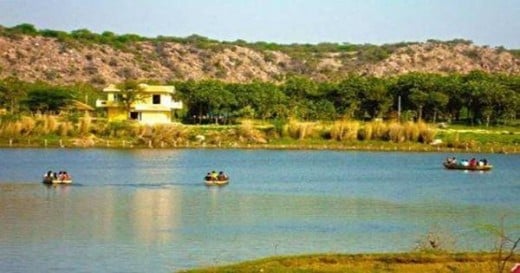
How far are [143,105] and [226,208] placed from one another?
53.3 meters

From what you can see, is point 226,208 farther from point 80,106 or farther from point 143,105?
point 80,106

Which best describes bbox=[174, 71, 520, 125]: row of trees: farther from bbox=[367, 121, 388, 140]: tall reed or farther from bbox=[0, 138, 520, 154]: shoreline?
bbox=[0, 138, 520, 154]: shoreline

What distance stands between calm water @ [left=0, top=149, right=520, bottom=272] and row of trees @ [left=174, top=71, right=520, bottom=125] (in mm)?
22210

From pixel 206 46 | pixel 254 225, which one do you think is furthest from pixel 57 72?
pixel 254 225

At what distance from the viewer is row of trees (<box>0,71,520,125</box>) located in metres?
94.4

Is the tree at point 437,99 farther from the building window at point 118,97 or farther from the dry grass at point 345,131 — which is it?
the building window at point 118,97

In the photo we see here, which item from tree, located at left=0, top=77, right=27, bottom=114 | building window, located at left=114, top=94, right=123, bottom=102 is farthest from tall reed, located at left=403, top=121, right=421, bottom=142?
tree, located at left=0, top=77, right=27, bottom=114

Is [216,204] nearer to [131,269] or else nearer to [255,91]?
[131,269]

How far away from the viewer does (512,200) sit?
46656mm

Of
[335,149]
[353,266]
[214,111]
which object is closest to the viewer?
[353,266]

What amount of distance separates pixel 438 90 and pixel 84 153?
125 ft

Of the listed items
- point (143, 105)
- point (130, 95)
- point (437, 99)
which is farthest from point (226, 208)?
point (437, 99)

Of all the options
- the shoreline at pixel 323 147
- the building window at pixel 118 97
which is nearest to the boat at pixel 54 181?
the shoreline at pixel 323 147

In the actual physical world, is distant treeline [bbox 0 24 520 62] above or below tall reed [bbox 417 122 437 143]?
above
